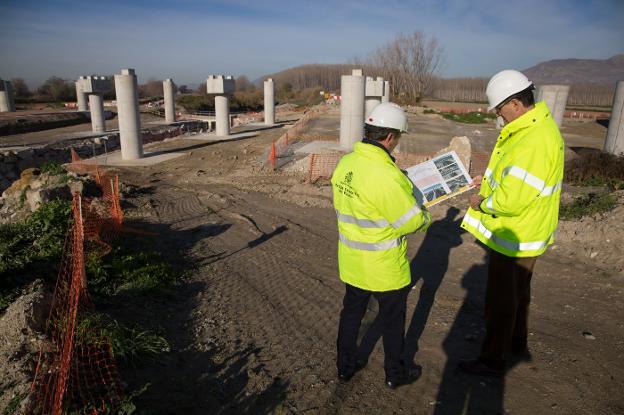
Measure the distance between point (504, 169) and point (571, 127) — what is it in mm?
34195

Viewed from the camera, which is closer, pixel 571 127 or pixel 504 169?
pixel 504 169

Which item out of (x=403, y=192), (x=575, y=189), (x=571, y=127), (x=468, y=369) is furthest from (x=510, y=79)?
(x=571, y=127)

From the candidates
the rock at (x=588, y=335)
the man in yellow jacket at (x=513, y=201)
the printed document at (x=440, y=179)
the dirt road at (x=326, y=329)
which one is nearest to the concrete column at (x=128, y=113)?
the dirt road at (x=326, y=329)

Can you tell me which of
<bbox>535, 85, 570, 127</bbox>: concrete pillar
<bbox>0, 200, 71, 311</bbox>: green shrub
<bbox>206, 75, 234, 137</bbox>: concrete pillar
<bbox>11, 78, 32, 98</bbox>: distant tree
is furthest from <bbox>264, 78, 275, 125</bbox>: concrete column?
<bbox>11, 78, 32, 98</bbox>: distant tree

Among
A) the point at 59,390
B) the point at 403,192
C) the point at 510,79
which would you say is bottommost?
the point at 59,390

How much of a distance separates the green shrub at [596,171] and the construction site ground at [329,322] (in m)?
4.39

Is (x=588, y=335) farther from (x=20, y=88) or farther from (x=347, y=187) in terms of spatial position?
(x=20, y=88)

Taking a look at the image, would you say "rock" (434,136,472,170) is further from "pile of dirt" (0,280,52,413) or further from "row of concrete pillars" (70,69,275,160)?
"row of concrete pillars" (70,69,275,160)

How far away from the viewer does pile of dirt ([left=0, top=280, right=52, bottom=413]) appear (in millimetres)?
2986

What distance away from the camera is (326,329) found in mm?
4336

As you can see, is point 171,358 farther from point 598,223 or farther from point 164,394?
point 598,223

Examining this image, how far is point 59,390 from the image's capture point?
2.81m

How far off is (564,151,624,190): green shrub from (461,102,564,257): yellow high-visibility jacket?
887 centimetres

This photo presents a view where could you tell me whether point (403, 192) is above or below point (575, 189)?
above
